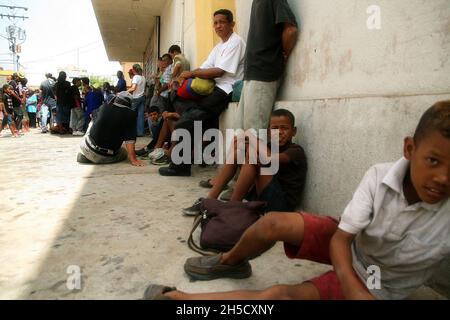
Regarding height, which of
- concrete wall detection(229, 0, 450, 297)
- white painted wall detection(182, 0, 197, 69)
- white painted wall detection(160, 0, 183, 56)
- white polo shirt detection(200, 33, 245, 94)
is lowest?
concrete wall detection(229, 0, 450, 297)

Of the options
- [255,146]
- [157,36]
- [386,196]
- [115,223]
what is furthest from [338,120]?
[157,36]

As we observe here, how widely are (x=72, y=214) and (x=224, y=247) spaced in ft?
4.66

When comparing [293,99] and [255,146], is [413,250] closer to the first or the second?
[255,146]

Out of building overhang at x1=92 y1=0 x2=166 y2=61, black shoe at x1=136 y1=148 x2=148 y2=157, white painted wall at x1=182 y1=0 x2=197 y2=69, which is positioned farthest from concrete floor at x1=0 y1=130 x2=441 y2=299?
building overhang at x1=92 y1=0 x2=166 y2=61

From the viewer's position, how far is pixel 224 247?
81.3 inches

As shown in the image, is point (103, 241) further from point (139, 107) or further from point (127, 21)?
point (127, 21)

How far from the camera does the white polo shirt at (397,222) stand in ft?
4.14

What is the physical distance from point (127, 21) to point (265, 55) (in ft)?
31.9

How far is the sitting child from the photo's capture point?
95.0 inches

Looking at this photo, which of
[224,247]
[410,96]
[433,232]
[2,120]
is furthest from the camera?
[2,120]

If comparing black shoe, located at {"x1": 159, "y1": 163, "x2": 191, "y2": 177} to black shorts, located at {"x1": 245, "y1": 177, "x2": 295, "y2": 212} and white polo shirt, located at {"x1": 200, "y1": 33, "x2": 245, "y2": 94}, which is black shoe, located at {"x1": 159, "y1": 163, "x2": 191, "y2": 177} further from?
black shorts, located at {"x1": 245, "y1": 177, "x2": 295, "y2": 212}

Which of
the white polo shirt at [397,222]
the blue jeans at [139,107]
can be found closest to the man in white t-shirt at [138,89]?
the blue jeans at [139,107]

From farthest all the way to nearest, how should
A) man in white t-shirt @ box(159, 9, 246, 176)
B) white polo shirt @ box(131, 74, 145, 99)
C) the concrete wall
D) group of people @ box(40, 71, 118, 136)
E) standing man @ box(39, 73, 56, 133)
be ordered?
standing man @ box(39, 73, 56, 133)
group of people @ box(40, 71, 118, 136)
white polo shirt @ box(131, 74, 145, 99)
man in white t-shirt @ box(159, 9, 246, 176)
the concrete wall

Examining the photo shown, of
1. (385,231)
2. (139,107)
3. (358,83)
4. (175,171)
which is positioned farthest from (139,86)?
(385,231)
